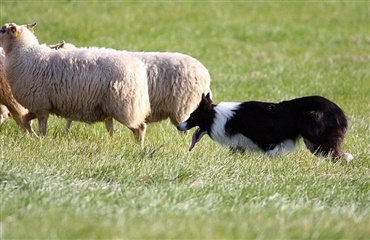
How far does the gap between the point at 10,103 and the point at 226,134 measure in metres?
3.40

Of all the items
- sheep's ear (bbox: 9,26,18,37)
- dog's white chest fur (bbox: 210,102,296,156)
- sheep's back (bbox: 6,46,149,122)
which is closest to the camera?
dog's white chest fur (bbox: 210,102,296,156)

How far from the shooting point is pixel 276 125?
8148 mm

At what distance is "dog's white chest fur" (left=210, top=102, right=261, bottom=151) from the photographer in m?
8.27

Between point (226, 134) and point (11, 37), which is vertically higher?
point (11, 37)

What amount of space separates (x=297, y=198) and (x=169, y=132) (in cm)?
413

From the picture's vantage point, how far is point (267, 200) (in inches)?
239

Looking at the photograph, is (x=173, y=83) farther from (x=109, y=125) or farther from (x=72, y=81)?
(x=72, y=81)

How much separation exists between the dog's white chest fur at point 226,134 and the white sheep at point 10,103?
2813 mm

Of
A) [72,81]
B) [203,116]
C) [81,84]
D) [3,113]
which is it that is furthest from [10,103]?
[203,116]

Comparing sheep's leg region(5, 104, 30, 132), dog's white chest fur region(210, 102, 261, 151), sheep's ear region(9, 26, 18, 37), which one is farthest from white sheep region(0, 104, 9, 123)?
dog's white chest fur region(210, 102, 261, 151)

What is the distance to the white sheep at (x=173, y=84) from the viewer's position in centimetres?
960

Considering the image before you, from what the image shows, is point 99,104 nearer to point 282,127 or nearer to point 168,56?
point 168,56

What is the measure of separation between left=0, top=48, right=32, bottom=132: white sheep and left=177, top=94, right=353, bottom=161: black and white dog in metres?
2.80

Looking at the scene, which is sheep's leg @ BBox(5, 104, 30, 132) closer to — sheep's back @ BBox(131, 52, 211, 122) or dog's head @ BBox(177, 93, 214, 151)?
sheep's back @ BBox(131, 52, 211, 122)
